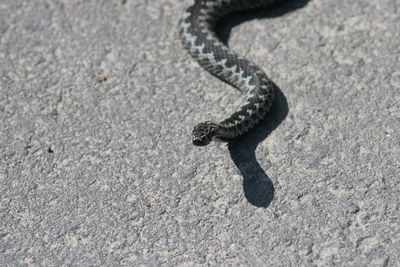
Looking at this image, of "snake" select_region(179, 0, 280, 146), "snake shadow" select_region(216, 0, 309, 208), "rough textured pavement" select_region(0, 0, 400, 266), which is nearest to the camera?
"rough textured pavement" select_region(0, 0, 400, 266)

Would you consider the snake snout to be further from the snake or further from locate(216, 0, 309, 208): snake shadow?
locate(216, 0, 309, 208): snake shadow

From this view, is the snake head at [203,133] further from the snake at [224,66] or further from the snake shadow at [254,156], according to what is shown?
the snake shadow at [254,156]

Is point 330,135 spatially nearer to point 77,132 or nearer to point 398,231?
point 398,231

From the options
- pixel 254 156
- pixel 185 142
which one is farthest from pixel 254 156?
pixel 185 142

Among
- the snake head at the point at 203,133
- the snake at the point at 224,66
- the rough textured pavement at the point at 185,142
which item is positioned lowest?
the rough textured pavement at the point at 185,142

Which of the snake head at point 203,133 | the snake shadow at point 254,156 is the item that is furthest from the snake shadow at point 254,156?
the snake head at point 203,133

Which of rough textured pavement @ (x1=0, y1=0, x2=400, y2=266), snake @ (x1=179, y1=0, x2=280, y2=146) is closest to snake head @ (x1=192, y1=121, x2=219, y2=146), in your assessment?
snake @ (x1=179, y1=0, x2=280, y2=146)

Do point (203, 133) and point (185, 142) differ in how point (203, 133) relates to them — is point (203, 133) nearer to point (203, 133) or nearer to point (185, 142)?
point (203, 133)
